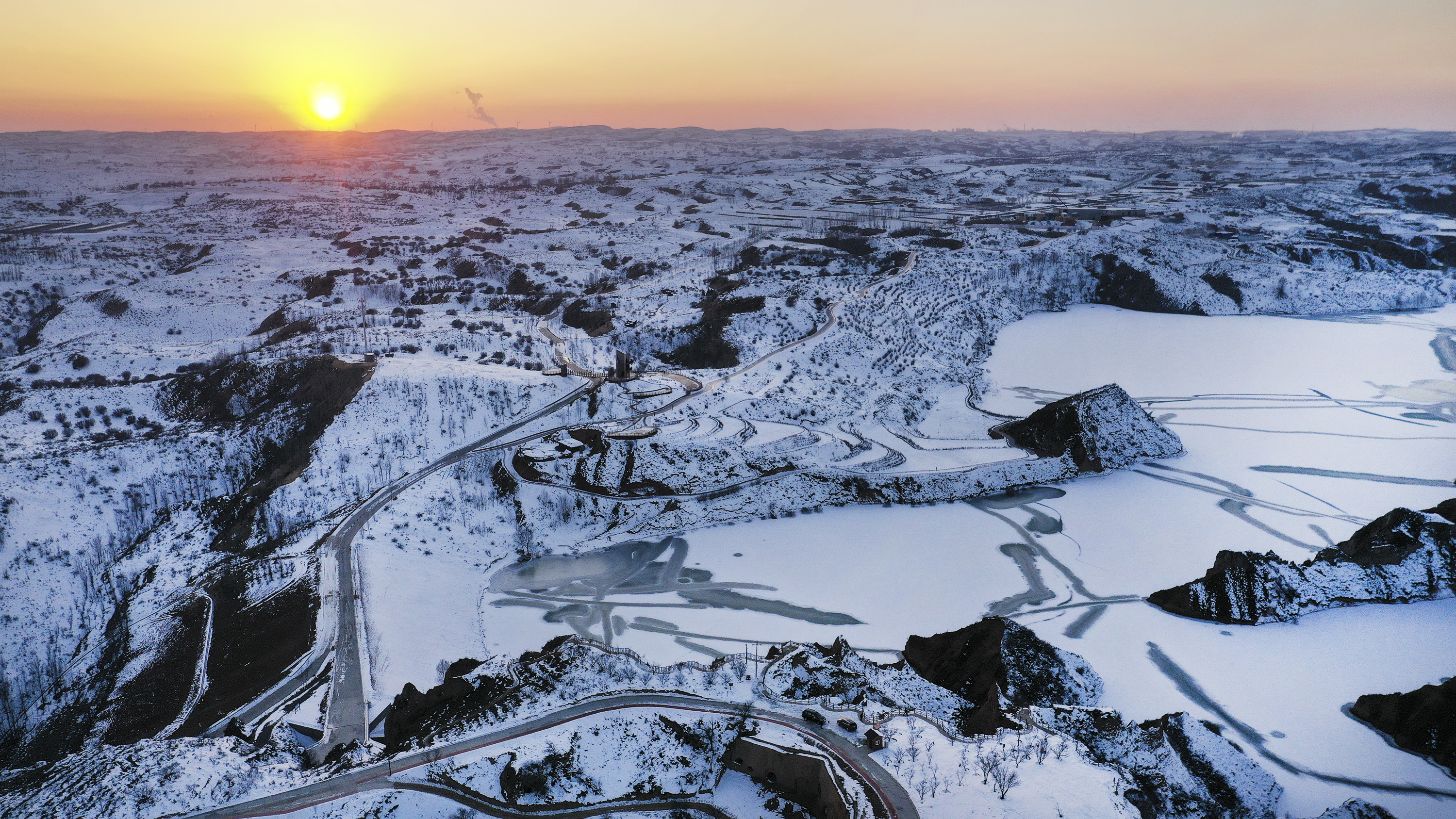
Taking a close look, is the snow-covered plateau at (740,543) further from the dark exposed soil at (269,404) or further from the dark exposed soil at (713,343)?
the dark exposed soil at (713,343)

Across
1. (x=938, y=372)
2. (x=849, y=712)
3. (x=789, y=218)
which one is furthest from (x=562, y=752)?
(x=789, y=218)

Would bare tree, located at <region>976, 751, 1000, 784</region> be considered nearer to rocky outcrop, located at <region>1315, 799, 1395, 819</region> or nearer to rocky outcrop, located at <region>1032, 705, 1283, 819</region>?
rocky outcrop, located at <region>1032, 705, 1283, 819</region>

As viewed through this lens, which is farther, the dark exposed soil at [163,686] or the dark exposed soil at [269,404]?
the dark exposed soil at [269,404]

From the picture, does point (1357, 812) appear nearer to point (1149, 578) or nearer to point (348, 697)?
point (1149, 578)

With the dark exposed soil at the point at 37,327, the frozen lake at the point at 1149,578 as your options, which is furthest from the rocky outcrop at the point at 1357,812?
the dark exposed soil at the point at 37,327

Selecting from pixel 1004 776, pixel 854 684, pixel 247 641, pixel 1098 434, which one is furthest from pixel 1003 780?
pixel 1098 434

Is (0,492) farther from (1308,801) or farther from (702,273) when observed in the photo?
(702,273)
